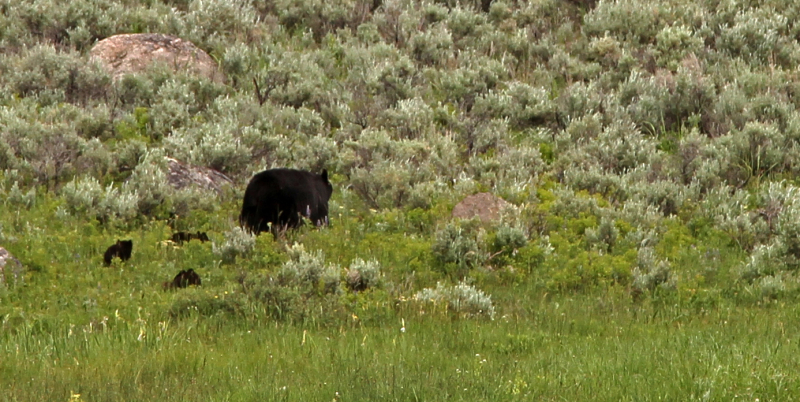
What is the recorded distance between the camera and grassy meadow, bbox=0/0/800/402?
6.82 metres

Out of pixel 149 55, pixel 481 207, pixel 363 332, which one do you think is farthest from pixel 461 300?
pixel 149 55

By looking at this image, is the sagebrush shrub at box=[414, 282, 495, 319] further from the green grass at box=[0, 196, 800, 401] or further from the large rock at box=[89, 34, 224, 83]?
the large rock at box=[89, 34, 224, 83]

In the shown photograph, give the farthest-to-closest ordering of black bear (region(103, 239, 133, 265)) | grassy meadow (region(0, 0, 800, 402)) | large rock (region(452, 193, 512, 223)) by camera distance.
Result: large rock (region(452, 193, 512, 223))
black bear (region(103, 239, 133, 265))
grassy meadow (region(0, 0, 800, 402))

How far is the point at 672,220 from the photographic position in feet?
38.9

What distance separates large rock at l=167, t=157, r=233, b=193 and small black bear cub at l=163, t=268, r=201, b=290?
3239mm

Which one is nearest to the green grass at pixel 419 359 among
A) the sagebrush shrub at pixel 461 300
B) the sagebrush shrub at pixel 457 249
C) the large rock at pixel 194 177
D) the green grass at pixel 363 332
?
the green grass at pixel 363 332

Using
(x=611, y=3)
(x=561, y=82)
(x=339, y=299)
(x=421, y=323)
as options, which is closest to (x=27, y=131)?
(x=339, y=299)

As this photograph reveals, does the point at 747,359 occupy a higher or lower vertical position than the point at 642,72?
higher

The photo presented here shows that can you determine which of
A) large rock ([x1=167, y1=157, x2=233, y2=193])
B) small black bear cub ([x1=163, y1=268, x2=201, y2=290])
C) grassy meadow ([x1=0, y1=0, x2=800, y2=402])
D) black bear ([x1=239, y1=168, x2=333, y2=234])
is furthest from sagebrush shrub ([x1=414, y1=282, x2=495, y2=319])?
large rock ([x1=167, y1=157, x2=233, y2=193])

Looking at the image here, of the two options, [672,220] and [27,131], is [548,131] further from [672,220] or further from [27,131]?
[27,131]

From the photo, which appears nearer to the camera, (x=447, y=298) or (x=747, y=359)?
(x=747, y=359)

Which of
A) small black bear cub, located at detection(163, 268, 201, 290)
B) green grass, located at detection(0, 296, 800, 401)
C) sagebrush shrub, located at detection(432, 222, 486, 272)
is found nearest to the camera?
green grass, located at detection(0, 296, 800, 401)

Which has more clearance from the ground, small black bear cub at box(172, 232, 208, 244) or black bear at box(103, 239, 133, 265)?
black bear at box(103, 239, 133, 265)

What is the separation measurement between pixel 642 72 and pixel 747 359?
11.6 metres
